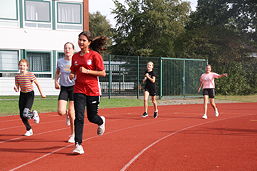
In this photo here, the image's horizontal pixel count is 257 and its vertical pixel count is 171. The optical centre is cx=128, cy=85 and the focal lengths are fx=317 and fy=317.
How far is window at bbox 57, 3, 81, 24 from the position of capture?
2230 centimetres

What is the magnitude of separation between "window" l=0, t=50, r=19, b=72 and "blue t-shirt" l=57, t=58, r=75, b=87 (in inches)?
611

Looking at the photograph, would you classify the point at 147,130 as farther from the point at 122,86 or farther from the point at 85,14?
the point at 85,14

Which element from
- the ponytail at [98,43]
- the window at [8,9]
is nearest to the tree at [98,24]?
the window at [8,9]

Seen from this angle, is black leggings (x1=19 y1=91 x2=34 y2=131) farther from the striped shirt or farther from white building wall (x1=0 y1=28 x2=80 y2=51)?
white building wall (x1=0 y1=28 x2=80 y2=51)

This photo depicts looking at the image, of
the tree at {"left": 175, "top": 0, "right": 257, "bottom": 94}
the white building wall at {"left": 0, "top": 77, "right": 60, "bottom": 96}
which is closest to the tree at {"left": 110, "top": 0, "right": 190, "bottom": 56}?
the tree at {"left": 175, "top": 0, "right": 257, "bottom": 94}

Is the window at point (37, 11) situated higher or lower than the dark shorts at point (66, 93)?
higher

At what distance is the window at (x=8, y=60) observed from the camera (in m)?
20.7

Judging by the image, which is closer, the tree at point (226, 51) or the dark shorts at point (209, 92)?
the dark shorts at point (209, 92)

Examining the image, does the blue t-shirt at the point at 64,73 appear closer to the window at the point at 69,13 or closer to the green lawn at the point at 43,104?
the green lawn at the point at 43,104

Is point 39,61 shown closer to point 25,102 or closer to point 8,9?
point 8,9

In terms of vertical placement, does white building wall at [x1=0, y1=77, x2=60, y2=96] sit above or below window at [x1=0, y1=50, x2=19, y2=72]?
below

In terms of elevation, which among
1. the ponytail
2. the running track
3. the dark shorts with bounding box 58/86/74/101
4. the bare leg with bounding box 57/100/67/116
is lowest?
the running track

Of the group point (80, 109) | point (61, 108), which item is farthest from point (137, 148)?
point (61, 108)

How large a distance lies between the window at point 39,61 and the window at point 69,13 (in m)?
2.63
